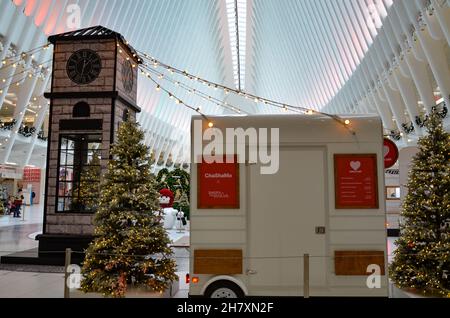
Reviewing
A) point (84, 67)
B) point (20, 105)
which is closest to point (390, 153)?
point (84, 67)

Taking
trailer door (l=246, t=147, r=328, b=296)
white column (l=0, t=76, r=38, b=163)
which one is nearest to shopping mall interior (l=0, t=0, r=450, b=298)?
trailer door (l=246, t=147, r=328, b=296)

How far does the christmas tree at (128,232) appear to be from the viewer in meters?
6.68

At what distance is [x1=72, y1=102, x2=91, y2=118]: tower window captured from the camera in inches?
390

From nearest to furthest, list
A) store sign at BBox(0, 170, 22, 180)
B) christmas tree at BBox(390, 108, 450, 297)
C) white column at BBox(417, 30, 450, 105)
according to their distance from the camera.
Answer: christmas tree at BBox(390, 108, 450, 297) → white column at BBox(417, 30, 450, 105) → store sign at BBox(0, 170, 22, 180)

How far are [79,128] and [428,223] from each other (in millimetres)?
7701

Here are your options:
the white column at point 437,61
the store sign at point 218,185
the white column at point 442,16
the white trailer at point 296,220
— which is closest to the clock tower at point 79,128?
the store sign at point 218,185

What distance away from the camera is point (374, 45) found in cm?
2492

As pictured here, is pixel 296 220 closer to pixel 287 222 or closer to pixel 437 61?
pixel 287 222

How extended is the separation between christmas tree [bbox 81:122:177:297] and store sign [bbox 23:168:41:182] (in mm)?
36579

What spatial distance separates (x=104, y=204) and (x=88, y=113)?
362 cm

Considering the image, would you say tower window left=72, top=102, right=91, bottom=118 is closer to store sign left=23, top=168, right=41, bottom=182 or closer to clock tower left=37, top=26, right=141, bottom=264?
clock tower left=37, top=26, right=141, bottom=264

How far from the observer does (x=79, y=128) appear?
9.87 meters
